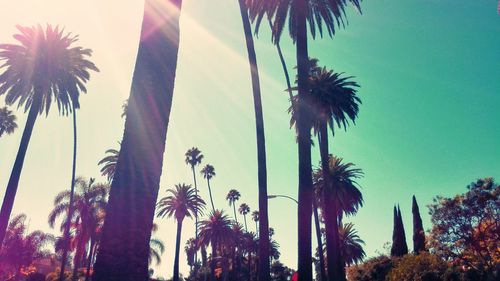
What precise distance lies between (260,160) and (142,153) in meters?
13.9

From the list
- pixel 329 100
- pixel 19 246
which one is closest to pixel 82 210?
pixel 19 246

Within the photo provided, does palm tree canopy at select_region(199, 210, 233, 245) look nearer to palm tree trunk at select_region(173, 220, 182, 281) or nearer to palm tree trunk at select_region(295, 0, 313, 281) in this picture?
palm tree trunk at select_region(173, 220, 182, 281)

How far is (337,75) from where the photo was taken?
122 ft

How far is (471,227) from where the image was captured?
41875 millimetres

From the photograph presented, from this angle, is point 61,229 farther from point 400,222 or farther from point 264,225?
point 400,222

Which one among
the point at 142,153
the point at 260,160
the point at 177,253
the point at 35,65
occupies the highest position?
the point at 35,65

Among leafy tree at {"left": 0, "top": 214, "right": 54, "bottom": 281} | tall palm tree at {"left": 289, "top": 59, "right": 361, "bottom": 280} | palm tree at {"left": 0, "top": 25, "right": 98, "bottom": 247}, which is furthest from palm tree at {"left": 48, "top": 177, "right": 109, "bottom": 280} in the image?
tall palm tree at {"left": 289, "top": 59, "right": 361, "bottom": 280}

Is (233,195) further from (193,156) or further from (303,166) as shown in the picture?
(303,166)

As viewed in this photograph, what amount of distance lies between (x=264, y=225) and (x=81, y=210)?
38934 millimetres

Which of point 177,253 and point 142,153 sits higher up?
point 177,253

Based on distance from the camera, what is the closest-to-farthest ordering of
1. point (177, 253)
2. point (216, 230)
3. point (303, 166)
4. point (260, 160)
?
1. point (303, 166)
2. point (260, 160)
3. point (177, 253)
4. point (216, 230)

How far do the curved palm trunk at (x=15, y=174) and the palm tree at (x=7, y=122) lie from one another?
16.8 metres

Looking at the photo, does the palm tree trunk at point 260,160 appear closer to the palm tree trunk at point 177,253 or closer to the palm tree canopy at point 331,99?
the palm tree canopy at point 331,99

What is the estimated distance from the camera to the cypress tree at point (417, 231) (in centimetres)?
5612
